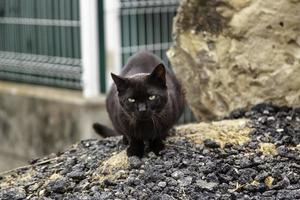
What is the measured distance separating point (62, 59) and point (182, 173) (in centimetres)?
395

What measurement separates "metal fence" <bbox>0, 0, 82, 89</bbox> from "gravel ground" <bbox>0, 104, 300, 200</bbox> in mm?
3002

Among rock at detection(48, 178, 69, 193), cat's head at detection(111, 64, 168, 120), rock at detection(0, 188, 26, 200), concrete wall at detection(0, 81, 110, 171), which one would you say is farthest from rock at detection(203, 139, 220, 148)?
concrete wall at detection(0, 81, 110, 171)

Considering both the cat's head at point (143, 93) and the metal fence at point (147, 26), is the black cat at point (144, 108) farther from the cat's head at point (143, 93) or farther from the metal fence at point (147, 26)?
the metal fence at point (147, 26)

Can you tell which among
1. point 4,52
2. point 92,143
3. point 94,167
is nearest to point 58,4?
point 4,52

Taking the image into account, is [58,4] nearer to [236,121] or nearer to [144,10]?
[144,10]

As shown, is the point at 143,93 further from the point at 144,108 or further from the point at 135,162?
the point at 135,162

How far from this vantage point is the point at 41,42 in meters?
7.80

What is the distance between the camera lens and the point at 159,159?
13.2ft

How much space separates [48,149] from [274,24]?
345 centimetres

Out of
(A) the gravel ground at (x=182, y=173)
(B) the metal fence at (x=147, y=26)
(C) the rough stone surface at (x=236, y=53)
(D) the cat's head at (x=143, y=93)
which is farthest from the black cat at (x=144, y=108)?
(B) the metal fence at (x=147, y=26)

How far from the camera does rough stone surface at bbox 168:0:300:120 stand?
485cm

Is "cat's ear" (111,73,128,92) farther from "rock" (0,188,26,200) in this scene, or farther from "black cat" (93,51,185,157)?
"rock" (0,188,26,200)

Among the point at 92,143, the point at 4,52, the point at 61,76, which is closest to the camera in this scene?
the point at 92,143

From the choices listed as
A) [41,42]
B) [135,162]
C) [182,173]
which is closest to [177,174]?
[182,173]
